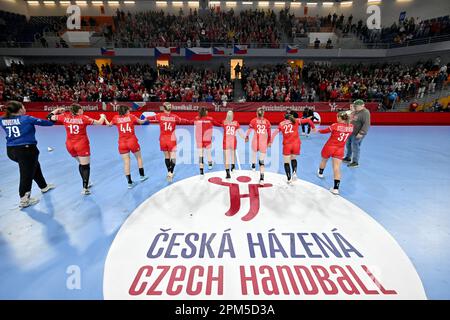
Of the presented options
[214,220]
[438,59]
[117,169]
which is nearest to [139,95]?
[117,169]

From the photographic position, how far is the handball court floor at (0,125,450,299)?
3316 mm

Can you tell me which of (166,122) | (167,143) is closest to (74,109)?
(166,122)

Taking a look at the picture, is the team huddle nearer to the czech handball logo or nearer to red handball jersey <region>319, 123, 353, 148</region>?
red handball jersey <region>319, 123, 353, 148</region>

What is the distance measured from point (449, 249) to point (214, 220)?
13.3 ft

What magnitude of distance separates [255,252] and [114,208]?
10.7ft

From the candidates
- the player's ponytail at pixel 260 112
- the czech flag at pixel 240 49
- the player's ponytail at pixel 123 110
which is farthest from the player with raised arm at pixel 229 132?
the czech flag at pixel 240 49

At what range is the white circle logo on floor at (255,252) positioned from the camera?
3.02 meters

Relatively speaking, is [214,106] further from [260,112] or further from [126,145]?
[126,145]

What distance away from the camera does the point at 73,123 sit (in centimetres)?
521

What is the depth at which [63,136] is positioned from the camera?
12094 mm

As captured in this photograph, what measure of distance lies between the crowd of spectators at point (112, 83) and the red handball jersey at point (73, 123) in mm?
12168

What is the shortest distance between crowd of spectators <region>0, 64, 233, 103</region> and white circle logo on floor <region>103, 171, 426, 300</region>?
42.3ft

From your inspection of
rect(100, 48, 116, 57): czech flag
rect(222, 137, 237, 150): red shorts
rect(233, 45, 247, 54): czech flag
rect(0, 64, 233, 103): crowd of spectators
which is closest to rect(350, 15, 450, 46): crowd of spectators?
rect(233, 45, 247, 54): czech flag

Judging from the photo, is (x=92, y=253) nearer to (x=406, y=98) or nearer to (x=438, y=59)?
(x=406, y=98)
